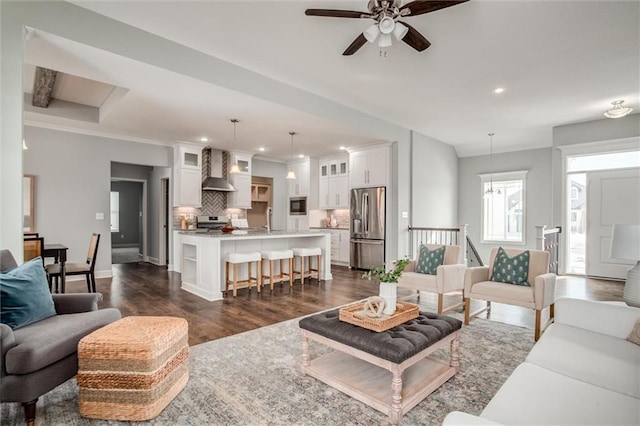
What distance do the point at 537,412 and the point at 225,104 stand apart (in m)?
4.57

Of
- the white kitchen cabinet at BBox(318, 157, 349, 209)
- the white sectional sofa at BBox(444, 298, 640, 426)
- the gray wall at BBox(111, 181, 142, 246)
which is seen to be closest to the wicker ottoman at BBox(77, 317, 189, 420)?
the white sectional sofa at BBox(444, 298, 640, 426)

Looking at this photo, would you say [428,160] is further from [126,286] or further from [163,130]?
[126,286]

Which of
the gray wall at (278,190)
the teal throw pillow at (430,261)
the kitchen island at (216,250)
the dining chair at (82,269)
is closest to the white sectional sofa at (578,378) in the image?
the teal throw pillow at (430,261)

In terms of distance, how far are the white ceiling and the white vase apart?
2.46m

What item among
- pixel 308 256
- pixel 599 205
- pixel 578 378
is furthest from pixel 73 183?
pixel 599 205

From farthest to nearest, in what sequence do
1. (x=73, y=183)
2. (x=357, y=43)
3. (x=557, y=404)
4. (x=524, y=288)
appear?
(x=73, y=183)
(x=524, y=288)
(x=357, y=43)
(x=557, y=404)

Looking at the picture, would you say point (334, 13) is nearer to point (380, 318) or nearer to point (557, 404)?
point (380, 318)

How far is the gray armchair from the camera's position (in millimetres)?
1717

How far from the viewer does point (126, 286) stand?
5504mm

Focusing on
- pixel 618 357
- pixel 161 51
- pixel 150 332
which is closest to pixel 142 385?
pixel 150 332

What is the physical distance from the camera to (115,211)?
11.6 meters

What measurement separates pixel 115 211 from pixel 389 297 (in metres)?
12.0

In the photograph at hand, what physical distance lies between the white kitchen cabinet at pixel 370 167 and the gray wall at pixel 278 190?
2623 millimetres

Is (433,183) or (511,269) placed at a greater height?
(433,183)
